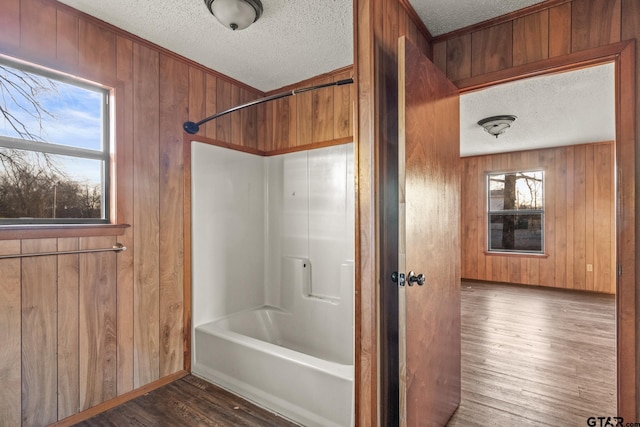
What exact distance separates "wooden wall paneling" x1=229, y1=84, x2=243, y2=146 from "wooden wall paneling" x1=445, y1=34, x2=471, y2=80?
1.78 meters

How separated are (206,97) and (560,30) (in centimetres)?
245

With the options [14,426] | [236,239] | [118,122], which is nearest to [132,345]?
[14,426]

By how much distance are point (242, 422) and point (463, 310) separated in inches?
129

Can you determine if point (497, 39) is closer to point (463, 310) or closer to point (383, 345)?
point (383, 345)

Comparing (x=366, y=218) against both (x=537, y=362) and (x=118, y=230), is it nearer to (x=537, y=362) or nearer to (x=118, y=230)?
(x=118, y=230)

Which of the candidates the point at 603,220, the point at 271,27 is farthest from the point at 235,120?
the point at 603,220

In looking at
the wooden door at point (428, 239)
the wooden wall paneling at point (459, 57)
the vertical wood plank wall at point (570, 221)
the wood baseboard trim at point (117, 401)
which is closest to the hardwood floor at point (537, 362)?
the wooden door at point (428, 239)

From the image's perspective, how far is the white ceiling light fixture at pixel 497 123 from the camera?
3729mm

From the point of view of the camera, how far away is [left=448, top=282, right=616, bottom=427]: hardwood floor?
206 cm

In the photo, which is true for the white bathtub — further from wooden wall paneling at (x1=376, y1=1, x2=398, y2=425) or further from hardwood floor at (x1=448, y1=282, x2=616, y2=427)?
hardwood floor at (x1=448, y1=282, x2=616, y2=427)

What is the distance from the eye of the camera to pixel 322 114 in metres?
2.82

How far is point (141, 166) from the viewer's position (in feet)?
7.39

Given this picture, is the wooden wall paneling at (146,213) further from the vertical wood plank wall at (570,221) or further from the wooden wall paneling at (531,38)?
the vertical wood plank wall at (570,221)

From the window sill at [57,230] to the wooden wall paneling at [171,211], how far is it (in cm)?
35
